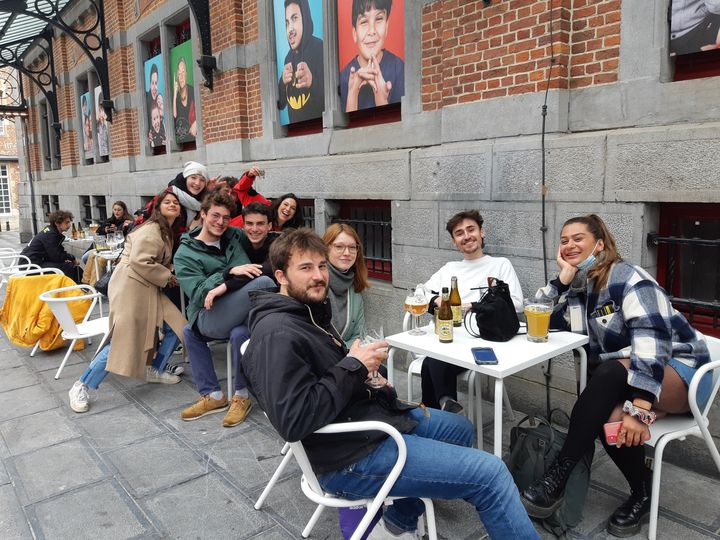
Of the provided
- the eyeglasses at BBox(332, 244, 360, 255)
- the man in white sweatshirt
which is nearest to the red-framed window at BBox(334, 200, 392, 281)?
the man in white sweatshirt

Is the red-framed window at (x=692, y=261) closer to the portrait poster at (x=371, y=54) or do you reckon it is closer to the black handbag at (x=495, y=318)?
the black handbag at (x=495, y=318)

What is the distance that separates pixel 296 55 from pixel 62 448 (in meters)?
4.70

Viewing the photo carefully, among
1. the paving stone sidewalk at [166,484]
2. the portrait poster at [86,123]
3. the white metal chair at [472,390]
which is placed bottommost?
the paving stone sidewalk at [166,484]

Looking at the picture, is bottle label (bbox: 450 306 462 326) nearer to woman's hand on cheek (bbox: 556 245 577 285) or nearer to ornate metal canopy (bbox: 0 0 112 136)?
woman's hand on cheek (bbox: 556 245 577 285)

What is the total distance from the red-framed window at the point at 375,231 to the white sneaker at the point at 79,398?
9.49ft

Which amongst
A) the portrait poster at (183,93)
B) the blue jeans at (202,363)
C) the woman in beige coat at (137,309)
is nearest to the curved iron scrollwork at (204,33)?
the portrait poster at (183,93)

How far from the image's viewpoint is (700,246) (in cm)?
347

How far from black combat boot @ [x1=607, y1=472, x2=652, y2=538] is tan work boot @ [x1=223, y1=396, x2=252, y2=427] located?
252cm

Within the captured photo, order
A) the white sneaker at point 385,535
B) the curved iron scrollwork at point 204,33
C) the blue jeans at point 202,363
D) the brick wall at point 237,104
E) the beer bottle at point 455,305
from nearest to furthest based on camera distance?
1. the white sneaker at point 385,535
2. the beer bottle at point 455,305
3. the blue jeans at point 202,363
4. the brick wall at point 237,104
5. the curved iron scrollwork at point 204,33

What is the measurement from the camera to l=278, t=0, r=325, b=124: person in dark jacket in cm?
607

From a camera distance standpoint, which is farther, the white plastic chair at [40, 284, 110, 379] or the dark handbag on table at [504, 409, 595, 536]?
the white plastic chair at [40, 284, 110, 379]

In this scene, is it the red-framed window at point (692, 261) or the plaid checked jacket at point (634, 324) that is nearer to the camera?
the plaid checked jacket at point (634, 324)

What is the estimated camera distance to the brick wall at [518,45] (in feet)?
11.9

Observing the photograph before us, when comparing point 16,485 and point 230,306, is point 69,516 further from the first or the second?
point 230,306
